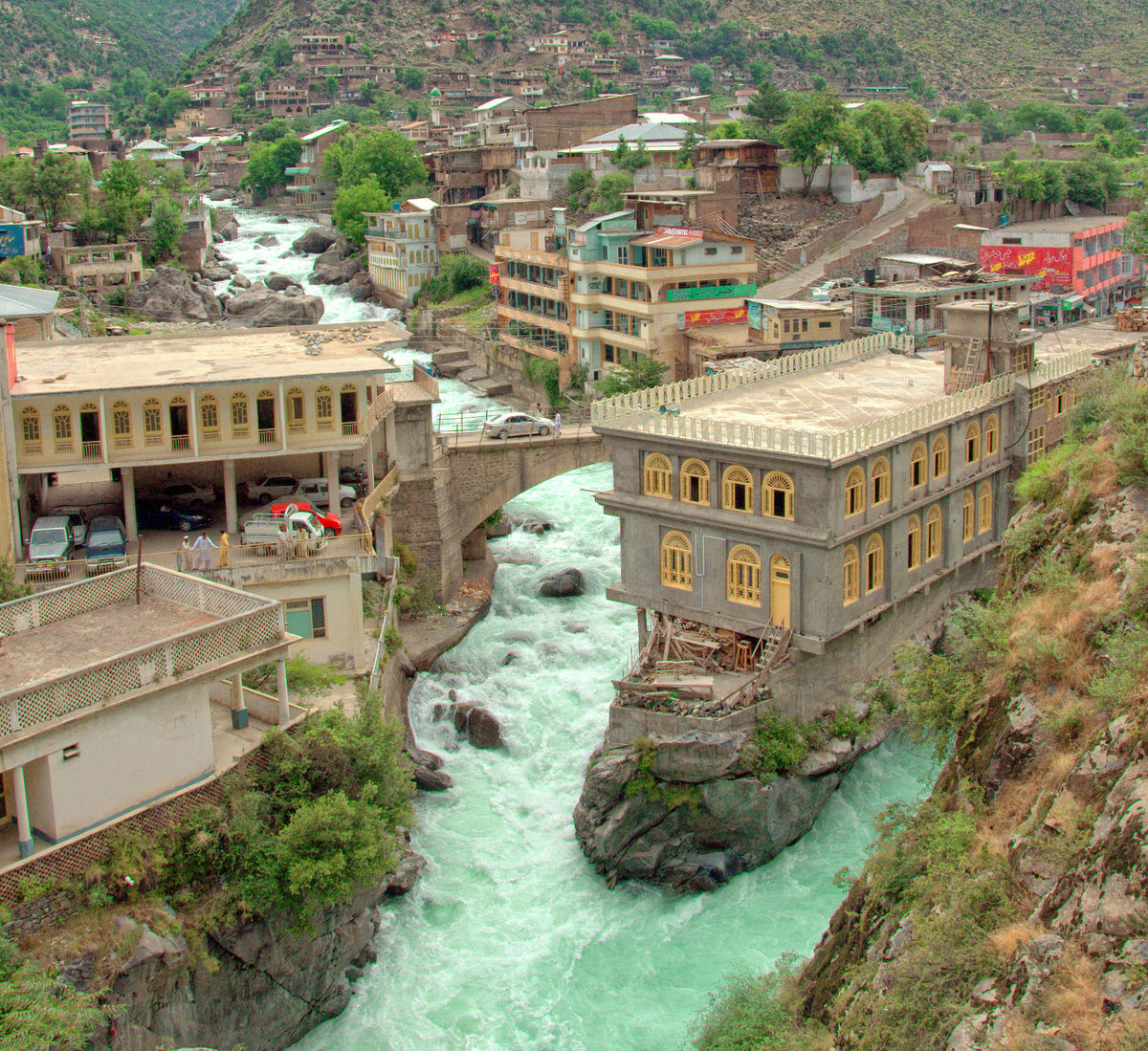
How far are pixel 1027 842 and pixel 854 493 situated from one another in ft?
47.7

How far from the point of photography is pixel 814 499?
28141 mm

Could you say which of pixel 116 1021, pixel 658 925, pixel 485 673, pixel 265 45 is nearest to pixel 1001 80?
pixel 265 45

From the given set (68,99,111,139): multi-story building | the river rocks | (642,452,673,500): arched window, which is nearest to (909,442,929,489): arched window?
(642,452,673,500): arched window

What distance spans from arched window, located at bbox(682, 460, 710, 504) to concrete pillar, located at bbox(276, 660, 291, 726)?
1082 cm

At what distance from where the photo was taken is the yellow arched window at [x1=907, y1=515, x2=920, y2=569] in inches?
1252

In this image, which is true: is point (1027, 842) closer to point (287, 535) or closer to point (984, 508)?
point (287, 535)

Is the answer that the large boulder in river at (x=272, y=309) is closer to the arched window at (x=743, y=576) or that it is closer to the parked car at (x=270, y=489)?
the parked car at (x=270, y=489)

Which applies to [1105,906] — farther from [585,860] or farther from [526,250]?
[526,250]

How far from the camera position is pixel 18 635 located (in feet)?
74.4

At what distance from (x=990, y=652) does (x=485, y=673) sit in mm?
17951

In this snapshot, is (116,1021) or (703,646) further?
(703,646)

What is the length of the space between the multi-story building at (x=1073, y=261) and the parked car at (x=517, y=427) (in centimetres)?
2752

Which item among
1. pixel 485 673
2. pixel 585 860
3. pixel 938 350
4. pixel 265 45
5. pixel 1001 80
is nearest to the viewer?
pixel 585 860

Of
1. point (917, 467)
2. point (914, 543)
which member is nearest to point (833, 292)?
point (917, 467)
